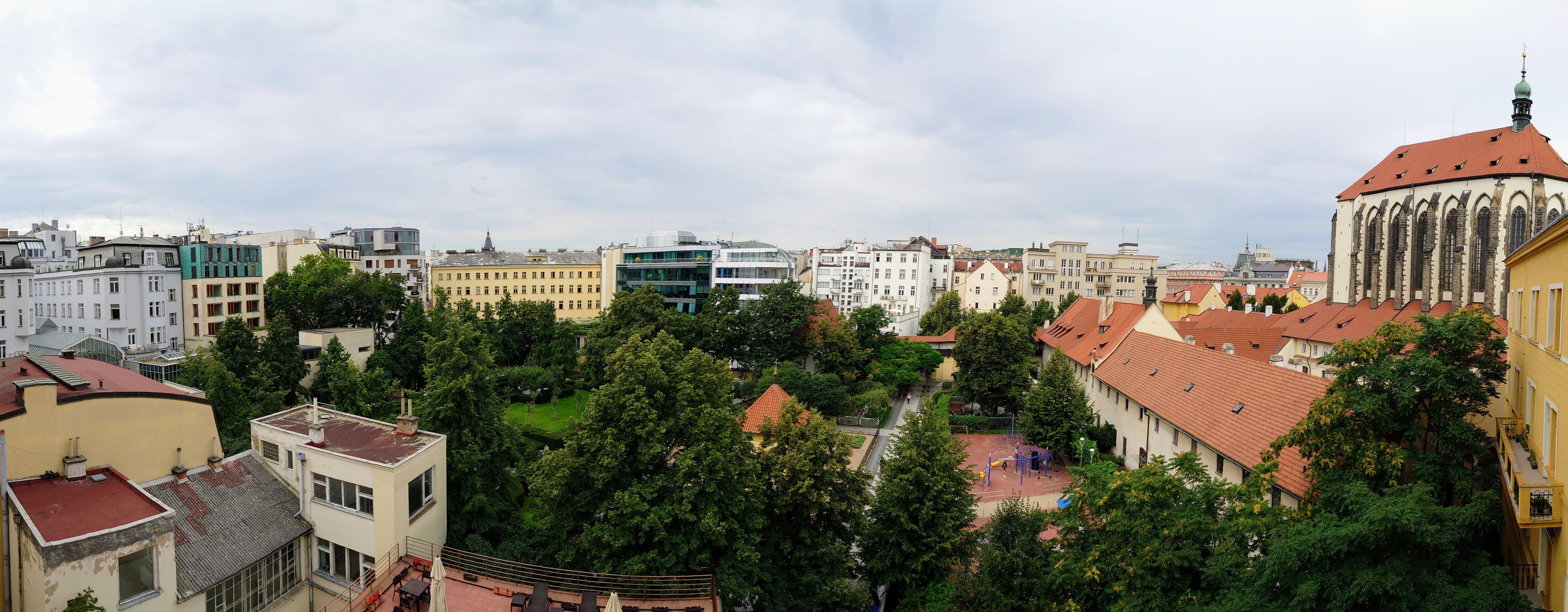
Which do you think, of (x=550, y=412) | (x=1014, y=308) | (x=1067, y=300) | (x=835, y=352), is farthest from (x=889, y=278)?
(x=550, y=412)

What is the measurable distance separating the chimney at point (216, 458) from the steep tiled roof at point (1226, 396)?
30.0 metres

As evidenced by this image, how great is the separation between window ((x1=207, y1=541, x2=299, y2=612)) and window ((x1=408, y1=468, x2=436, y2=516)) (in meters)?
3.45

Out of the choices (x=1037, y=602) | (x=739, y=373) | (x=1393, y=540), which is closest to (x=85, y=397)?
(x=1037, y=602)

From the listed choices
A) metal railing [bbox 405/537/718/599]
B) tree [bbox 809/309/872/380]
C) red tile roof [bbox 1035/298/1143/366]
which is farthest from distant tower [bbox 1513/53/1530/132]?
metal railing [bbox 405/537/718/599]

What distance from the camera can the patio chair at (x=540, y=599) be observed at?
639 inches

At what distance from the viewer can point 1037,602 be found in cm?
1845

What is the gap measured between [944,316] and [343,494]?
68848mm

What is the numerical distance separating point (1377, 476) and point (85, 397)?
3141cm

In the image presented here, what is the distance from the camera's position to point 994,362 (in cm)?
5022

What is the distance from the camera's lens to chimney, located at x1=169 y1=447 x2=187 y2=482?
21.1 metres

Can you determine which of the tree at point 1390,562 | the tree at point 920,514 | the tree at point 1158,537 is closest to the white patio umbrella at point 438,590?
the tree at point 920,514

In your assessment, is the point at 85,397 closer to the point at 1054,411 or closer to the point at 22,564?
the point at 22,564

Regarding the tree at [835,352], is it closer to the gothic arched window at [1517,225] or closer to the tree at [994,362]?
the tree at [994,362]

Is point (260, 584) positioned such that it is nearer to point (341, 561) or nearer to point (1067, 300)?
point (341, 561)
